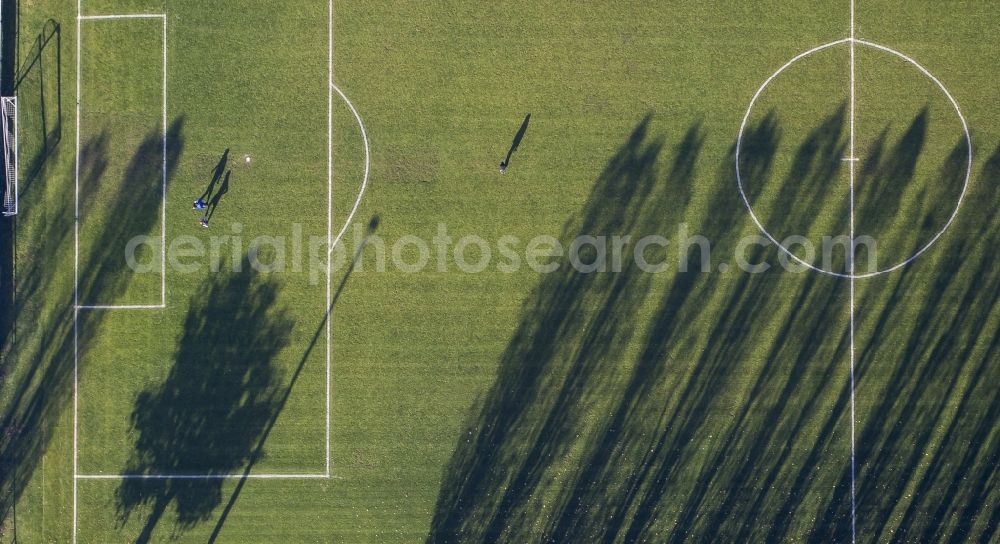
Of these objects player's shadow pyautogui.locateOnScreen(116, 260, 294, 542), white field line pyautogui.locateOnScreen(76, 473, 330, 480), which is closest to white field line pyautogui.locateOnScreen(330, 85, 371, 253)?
player's shadow pyautogui.locateOnScreen(116, 260, 294, 542)

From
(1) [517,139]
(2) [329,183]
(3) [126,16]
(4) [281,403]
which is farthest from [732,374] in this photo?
(3) [126,16]

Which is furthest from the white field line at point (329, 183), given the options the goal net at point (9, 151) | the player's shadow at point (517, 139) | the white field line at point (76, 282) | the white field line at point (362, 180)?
the goal net at point (9, 151)

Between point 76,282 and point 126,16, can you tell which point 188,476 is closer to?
point 76,282

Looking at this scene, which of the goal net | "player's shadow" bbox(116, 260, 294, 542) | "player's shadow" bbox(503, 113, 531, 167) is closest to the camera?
the goal net

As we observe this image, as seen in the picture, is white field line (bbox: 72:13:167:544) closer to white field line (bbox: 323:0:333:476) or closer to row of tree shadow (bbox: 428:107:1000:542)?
white field line (bbox: 323:0:333:476)

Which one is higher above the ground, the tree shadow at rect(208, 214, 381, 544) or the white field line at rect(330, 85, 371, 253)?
the white field line at rect(330, 85, 371, 253)

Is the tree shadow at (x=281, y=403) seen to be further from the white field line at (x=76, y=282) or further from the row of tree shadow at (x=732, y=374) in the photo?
the row of tree shadow at (x=732, y=374)
